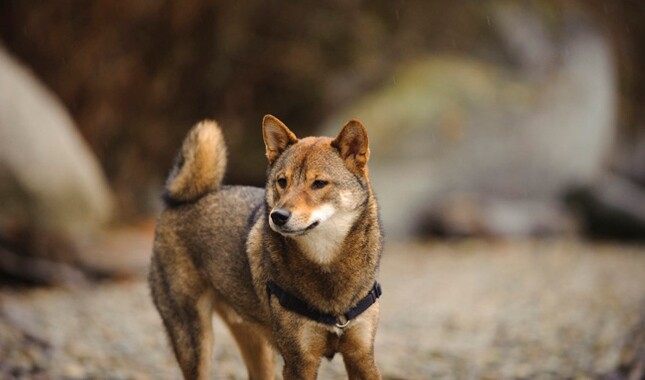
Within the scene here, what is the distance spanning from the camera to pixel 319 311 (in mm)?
3480

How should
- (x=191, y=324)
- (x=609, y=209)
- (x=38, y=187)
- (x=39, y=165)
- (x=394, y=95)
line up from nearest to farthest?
(x=191, y=324) → (x=38, y=187) → (x=39, y=165) → (x=609, y=209) → (x=394, y=95)

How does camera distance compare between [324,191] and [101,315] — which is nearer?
[324,191]

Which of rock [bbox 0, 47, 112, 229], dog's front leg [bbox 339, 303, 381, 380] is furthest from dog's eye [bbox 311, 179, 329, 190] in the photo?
rock [bbox 0, 47, 112, 229]

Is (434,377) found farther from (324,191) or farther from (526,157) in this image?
(526,157)

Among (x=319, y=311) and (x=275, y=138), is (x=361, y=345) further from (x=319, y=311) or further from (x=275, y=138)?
(x=275, y=138)

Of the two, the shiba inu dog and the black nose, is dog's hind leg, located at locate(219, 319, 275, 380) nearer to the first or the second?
the shiba inu dog

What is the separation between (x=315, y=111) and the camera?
1499cm

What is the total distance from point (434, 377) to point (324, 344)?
84.5 inches

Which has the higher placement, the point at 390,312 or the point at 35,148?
the point at 35,148

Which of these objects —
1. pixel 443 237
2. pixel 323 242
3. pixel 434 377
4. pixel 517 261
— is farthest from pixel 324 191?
pixel 443 237

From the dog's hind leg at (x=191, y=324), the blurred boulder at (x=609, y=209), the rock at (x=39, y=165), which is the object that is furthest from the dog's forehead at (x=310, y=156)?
the blurred boulder at (x=609, y=209)

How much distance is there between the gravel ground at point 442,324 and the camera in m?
5.55

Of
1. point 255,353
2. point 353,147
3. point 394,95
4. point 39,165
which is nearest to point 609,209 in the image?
point 394,95

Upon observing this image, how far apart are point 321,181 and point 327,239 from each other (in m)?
0.27
